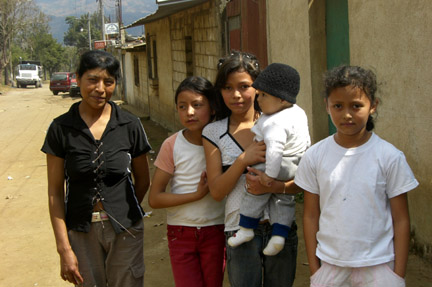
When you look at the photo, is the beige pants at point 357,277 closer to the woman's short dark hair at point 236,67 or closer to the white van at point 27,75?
the woman's short dark hair at point 236,67

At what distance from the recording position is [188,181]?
9.20ft

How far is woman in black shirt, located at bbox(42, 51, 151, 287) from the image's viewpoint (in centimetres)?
272

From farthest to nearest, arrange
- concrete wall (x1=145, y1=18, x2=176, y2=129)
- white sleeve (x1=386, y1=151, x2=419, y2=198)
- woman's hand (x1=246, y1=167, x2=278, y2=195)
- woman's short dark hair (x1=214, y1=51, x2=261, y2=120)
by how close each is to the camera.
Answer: concrete wall (x1=145, y1=18, x2=176, y2=129)
woman's short dark hair (x1=214, y1=51, x2=261, y2=120)
woman's hand (x1=246, y1=167, x2=278, y2=195)
white sleeve (x1=386, y1=151, x2=419, y2=198)

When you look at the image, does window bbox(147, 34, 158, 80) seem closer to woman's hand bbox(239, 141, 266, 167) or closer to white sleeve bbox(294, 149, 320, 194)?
woman's hand bbox(239, 141, 266, 167)

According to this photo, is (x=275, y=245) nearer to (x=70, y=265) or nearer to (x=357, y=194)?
(x=357, y=194)

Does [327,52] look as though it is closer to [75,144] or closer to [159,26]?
[75,144]

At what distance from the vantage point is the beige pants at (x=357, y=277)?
2127mm

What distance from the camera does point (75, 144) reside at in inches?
107

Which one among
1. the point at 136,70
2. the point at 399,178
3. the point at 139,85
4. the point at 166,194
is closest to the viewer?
the point at 399,178

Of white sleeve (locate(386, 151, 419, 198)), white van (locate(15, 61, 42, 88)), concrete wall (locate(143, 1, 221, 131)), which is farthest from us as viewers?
white van (locate(15, 61, 42, 88))

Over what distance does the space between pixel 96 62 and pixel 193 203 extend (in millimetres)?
894

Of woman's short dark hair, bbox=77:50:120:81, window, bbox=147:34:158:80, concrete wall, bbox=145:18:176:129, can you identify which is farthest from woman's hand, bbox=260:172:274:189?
window, bbox=147:34:158:80

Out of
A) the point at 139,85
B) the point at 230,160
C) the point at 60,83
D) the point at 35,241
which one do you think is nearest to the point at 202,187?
the point at 230,160

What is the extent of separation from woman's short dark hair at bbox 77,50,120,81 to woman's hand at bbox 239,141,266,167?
0.88m
